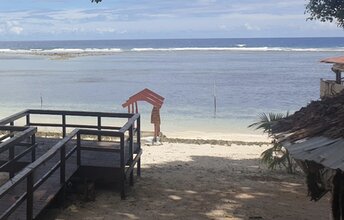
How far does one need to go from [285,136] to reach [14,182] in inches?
109

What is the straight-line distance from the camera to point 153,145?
15.4 m

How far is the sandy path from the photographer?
736 centimetres

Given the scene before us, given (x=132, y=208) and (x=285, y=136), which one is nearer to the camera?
(x=285, y=136)

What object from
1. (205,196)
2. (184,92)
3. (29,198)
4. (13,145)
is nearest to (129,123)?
(205,196)

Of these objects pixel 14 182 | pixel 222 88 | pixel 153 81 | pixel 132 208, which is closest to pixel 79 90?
pixel 153 81

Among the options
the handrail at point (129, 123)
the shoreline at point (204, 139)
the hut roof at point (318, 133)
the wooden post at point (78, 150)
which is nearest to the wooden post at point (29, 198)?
the wooden post at point (78, 150)

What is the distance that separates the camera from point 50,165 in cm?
800

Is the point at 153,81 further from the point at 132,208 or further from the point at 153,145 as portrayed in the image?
the point at 132,208

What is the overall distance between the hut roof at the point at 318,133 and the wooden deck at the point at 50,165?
106 inches

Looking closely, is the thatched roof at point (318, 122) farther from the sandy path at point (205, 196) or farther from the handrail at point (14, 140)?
the handrail at point (14, 140)

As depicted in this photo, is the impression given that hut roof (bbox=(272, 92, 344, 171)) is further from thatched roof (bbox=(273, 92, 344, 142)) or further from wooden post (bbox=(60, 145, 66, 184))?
wooden post (bbox=(60, 145, 66, 184))

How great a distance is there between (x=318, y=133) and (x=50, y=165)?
180 inches

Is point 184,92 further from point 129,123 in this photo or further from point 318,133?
point 318,133

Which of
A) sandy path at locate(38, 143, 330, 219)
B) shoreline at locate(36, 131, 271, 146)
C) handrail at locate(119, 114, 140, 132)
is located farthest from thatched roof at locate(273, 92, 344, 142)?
shoreline at locate(36, 131, 271, 146)
